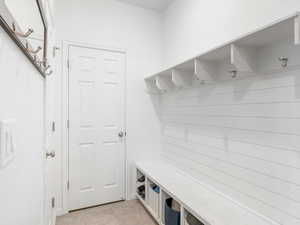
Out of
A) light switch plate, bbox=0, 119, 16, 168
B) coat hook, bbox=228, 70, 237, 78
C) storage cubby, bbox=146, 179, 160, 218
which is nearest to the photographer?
light switch plate, bbox=0, 119, 16, 168

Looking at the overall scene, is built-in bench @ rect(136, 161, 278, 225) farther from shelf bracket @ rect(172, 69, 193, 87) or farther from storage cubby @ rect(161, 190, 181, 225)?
shelf bracket @ rect(172, 69, 193, 87)

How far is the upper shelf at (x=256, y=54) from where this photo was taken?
1205 millimetres

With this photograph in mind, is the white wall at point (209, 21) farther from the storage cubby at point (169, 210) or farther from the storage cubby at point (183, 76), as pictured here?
the storage cubby at point (169, 210)

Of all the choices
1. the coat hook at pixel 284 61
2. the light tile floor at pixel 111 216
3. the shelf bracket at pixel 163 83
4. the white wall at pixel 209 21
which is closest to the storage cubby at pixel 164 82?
the shelf bracket at pixel 163 83

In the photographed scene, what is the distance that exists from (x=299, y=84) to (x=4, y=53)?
157cm

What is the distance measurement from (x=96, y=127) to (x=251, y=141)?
201 cm

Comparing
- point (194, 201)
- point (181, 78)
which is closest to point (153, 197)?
point (194, 201)

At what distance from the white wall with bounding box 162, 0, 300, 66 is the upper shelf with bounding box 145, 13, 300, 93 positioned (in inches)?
7.5

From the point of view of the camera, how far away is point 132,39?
2988 millimetres

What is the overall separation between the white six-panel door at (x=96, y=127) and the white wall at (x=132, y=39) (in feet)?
0.48

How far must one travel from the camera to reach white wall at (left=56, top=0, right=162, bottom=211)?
2658mm

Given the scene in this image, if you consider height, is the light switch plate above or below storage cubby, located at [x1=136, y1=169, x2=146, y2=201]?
above

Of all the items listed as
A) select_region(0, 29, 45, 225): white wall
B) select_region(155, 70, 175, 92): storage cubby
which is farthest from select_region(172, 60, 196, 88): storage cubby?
select_region(0, 29, 45, 225): white wall

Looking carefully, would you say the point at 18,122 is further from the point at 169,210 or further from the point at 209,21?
the point at 209,21
